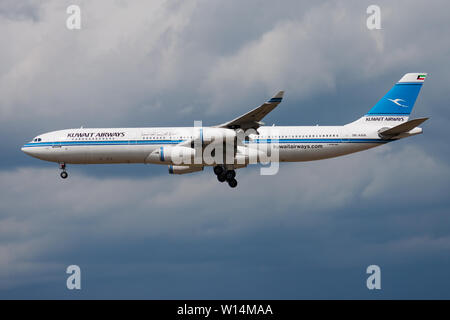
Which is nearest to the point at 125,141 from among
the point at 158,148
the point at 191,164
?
the point at 158,148

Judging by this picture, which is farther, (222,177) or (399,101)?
(399,101)

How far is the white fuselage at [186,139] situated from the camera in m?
47.5

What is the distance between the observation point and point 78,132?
49.6 m

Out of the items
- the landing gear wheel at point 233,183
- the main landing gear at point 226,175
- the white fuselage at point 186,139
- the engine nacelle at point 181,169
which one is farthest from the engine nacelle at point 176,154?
the engine nacelle at point 181,169

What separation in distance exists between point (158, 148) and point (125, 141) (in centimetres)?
264

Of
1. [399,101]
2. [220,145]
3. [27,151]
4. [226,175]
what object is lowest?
[226,175]

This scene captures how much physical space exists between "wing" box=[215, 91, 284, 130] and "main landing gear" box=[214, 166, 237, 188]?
4.37m

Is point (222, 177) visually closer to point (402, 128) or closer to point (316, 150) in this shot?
point (316, 150)

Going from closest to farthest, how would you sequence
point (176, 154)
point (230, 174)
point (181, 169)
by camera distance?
1. point (176, 154)
2. point (230, 174)
3. point (181, 169)

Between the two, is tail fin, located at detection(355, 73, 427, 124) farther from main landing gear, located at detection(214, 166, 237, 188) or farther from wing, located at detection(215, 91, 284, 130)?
main landing gear, located at detection(214, 166, 237, 188)

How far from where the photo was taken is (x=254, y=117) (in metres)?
43.6

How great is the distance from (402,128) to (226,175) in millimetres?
13507

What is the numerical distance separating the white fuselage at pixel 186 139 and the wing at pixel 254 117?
277cm

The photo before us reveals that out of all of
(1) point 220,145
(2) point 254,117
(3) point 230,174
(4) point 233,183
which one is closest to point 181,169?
(3) point 230,174
